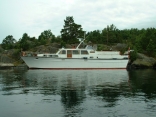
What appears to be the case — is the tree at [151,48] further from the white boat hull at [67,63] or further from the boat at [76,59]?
the white boat hull at [67,63]

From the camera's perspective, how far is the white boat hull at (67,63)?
46.1 metres

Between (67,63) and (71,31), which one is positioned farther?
(71,31)

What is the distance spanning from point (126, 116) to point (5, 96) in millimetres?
8722

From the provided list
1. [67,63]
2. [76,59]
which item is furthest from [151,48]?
[67,63]

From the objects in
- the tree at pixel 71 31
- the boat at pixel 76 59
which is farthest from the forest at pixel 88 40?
the boat at pixel 76 59

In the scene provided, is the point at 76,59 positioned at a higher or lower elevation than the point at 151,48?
lower

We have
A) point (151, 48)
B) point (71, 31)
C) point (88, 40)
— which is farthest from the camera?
point (88, 40)

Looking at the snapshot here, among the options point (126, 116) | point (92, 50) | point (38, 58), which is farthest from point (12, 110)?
point (92, 50)

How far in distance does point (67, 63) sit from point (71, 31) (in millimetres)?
29494

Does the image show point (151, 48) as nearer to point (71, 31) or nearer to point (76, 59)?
point (76, 59)

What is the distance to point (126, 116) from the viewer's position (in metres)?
10.7

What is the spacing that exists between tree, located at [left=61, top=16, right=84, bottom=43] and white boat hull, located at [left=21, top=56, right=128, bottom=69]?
87.1 ft

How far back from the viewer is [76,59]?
4678 centimetres

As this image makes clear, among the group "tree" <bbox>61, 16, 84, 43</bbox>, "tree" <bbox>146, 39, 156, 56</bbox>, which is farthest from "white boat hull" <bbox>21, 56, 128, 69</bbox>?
"tree" <bbox>61, 16, 84, 43</bbox>
